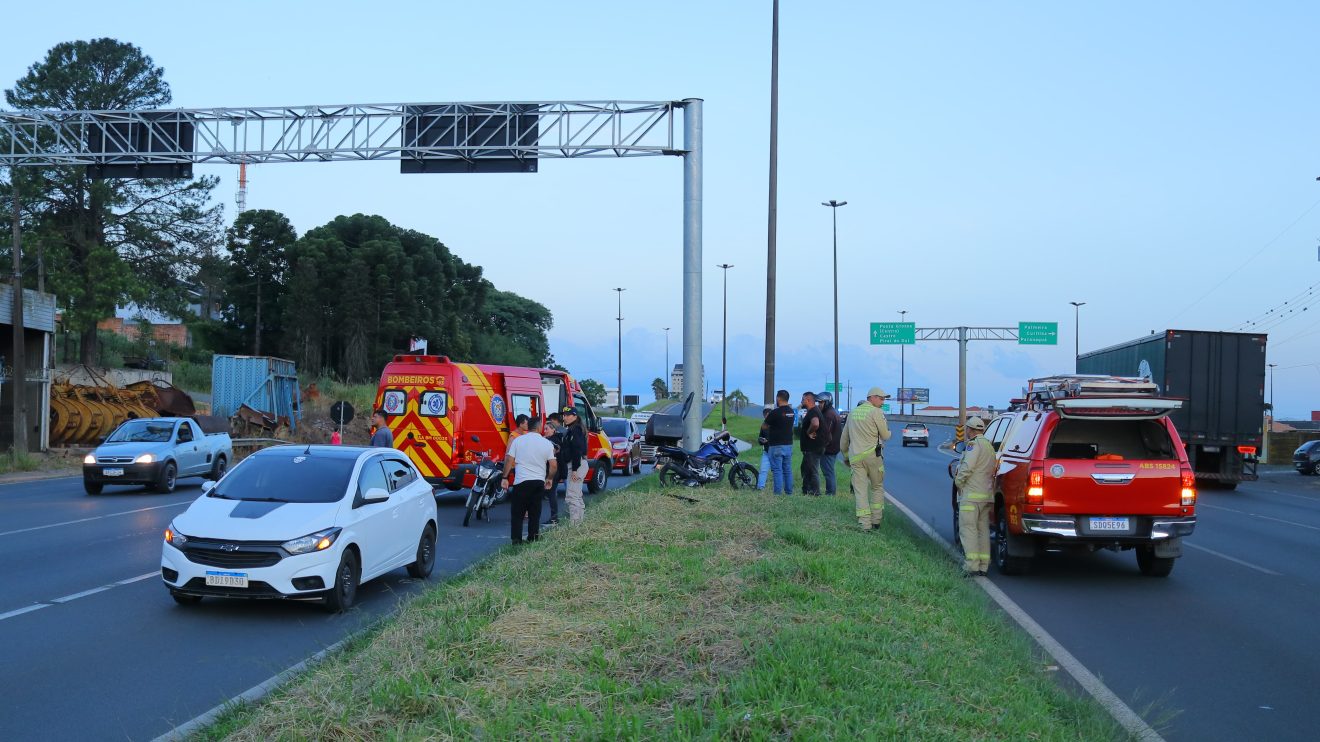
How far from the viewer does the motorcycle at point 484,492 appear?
55.7 feet

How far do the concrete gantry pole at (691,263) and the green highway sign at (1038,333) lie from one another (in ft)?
135

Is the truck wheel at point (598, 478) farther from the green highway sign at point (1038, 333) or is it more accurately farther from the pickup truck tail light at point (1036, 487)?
the green highway sign at point (1038, 333)

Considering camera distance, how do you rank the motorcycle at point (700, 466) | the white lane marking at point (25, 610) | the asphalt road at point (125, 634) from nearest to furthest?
the asphalt road at point (125, 634) < the white lane marking at point (25, 610) < the motorcycle at point (700, 466)

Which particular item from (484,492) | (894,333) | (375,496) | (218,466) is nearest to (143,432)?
(218,466)

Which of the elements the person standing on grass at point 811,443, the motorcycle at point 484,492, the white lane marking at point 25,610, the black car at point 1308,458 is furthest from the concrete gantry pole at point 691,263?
the black car at point 1308,458

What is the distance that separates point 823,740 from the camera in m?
4.54

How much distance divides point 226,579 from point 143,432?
52.5 ft

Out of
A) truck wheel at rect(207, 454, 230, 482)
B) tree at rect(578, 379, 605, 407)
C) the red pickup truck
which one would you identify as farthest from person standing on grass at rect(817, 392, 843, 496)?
tree at rect(578, 379, 605, 407)

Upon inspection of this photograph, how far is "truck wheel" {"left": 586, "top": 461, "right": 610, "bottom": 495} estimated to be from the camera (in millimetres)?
22562

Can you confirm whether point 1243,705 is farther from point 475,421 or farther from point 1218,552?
point 475,421

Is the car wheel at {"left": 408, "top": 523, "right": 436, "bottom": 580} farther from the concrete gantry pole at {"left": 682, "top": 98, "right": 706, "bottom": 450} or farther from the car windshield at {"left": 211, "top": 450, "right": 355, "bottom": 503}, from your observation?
the concrete gantry pole at {"left": 682, "top": 98, "right": 706, "bottom": 450}

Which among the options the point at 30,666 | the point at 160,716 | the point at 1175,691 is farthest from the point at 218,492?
the point at 1175,691

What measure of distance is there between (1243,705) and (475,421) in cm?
1491

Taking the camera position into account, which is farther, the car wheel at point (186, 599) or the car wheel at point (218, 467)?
the car wheel at point (218, 467)
